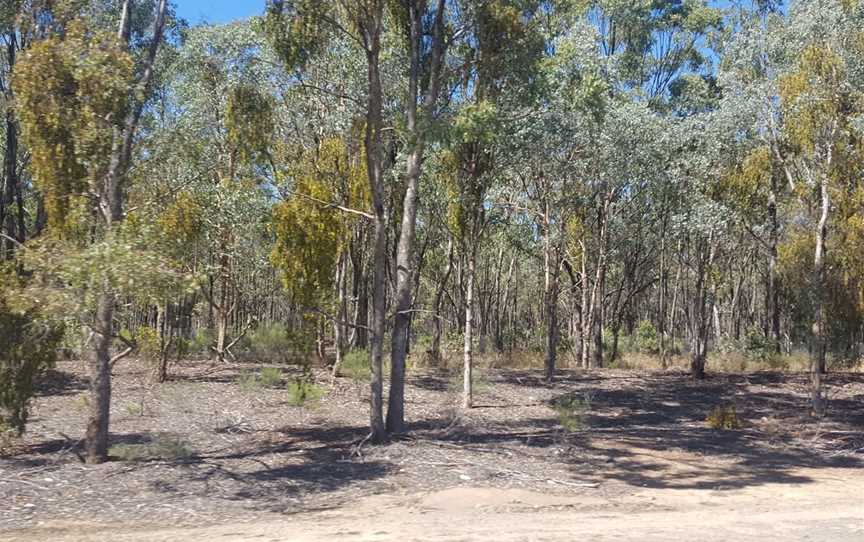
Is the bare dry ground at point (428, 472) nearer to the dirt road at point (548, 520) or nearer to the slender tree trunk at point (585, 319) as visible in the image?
the dirt road at point (548, 520)

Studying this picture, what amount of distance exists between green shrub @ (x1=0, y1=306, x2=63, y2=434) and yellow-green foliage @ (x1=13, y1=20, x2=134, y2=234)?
1.56 m

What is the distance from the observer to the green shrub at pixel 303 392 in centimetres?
1677

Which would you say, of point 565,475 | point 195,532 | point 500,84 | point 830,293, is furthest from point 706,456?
point 830,293

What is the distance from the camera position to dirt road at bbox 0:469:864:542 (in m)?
8.62

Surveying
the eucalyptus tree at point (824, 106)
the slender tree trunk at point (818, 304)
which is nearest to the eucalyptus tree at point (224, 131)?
the eucalyptus tree at point (824, 106)

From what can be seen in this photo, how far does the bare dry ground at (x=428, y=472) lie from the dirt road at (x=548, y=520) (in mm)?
36

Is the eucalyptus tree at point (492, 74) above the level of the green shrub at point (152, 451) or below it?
above

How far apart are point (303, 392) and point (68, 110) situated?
7.62 meters

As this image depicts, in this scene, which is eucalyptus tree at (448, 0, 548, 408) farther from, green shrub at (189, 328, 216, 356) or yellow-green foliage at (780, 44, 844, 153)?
green shrub at (189, 328, 216, 356)

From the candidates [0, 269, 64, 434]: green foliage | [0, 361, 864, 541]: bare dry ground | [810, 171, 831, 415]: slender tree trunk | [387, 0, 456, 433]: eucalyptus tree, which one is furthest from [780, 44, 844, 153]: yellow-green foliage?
[0, 269, 64, 434]: green foliage

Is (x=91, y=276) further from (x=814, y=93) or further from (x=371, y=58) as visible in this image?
(x=814, y=93)

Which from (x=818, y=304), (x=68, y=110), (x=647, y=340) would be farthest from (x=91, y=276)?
(x=647, y=340)

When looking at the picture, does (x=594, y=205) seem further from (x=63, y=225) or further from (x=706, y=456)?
(x=63, y=225)

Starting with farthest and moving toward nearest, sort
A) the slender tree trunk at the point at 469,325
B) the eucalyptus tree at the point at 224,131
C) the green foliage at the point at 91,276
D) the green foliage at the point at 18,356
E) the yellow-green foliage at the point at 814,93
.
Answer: the yellow-green foliage at the point at 814,93 → the slender tree trunk at the point at 469,325 → the eucalyptus tree at the point at 224,131 → the green foliage at the point at 18,356 → the green foliage at the point at 91,276
